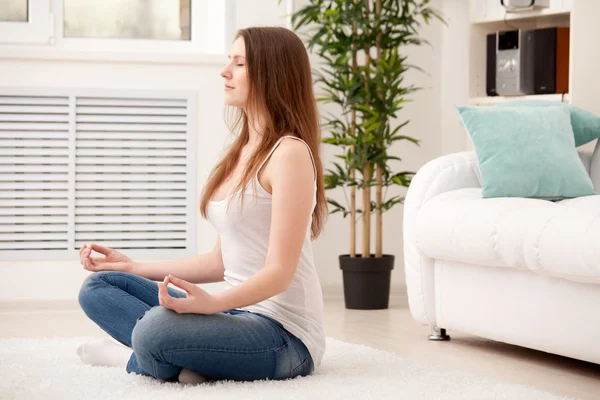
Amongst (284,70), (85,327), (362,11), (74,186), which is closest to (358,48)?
(362,11)

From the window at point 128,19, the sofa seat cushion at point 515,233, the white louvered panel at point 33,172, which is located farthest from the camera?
the window at point 128,19

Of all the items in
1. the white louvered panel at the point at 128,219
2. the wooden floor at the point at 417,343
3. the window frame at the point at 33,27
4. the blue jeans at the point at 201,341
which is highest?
the window frame at the point at 33,27

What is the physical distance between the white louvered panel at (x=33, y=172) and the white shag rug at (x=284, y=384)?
150cm

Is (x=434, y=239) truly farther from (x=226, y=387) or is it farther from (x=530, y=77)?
(x=530, y=77)

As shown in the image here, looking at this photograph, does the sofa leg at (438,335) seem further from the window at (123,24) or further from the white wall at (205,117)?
the window at (123,24)

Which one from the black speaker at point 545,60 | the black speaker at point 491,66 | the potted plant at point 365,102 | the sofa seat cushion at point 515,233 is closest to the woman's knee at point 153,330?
the sofa seat cushion at point 515,233

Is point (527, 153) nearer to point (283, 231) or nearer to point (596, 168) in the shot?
point (596, 168)

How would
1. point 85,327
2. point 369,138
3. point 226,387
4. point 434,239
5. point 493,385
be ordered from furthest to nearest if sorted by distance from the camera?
point 369,138 → point 85,327 → point 434,239 → point 493,385 → point 226,387

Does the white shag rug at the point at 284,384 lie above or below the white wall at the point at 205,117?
below

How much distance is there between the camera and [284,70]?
1995 mm

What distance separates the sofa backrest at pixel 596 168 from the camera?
119 inches

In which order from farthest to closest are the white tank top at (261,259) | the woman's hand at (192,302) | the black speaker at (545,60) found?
the black speaker at (545,60), the white tank top at (261,259), the woman's hand at (192,302)

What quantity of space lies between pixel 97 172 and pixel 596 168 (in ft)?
6.59

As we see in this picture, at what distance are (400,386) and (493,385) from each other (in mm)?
222
